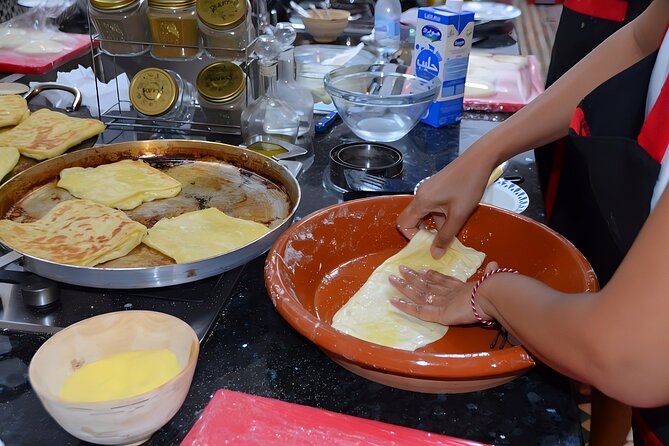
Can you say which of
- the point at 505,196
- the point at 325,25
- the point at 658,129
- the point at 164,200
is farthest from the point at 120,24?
the point at 658,129

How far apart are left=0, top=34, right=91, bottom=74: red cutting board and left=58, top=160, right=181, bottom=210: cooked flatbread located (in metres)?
1.10


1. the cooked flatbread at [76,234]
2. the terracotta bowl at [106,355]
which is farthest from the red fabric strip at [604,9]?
the terracotta bowl at [106,355]

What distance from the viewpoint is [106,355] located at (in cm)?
82

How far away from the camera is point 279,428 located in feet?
2.42

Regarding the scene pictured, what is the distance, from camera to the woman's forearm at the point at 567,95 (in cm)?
123

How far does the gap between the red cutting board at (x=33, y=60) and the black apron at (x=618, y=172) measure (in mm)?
1974

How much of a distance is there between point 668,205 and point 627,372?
186mm

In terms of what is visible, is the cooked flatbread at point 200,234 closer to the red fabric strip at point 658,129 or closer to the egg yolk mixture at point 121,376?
the egg yolk mixture at point 121,376

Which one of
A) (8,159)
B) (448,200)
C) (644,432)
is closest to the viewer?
(644,432)

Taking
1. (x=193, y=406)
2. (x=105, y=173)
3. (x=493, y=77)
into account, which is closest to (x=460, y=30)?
(x=493, y=77)

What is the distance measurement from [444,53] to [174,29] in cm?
79

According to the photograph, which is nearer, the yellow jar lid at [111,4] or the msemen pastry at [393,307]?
the msemen pastry at [393,307]

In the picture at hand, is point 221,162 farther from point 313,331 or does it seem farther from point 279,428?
point 279,428

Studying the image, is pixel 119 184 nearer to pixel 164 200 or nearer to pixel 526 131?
pixel 164 200
